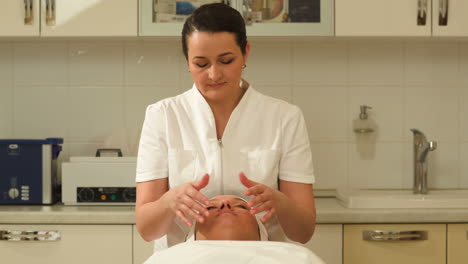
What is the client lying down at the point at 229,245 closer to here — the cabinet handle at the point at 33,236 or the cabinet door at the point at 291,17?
the cabinet handle at the point at 33,236

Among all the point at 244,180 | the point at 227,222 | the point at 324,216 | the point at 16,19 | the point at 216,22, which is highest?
the point at 16,19

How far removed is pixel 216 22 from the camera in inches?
63.1

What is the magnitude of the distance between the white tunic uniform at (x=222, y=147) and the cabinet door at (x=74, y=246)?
A: 23.6 inches

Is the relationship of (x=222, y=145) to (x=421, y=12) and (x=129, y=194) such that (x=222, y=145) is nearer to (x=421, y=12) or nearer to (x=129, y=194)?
(x=129, y=194)

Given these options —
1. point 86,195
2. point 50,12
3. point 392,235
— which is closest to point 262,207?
point 392,235

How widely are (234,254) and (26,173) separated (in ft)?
4.88

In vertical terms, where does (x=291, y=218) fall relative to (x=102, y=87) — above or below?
below

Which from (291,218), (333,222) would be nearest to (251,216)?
(291,218)

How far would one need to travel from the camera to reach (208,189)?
5.70ft

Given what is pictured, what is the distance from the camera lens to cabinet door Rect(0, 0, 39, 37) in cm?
260

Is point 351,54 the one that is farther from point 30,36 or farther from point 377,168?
point 30,36

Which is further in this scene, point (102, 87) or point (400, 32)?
point (102, 87)

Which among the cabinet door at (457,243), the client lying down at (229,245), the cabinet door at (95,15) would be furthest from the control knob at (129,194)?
the cabinet door at (457,243)

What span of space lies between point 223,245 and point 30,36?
1621 mm
